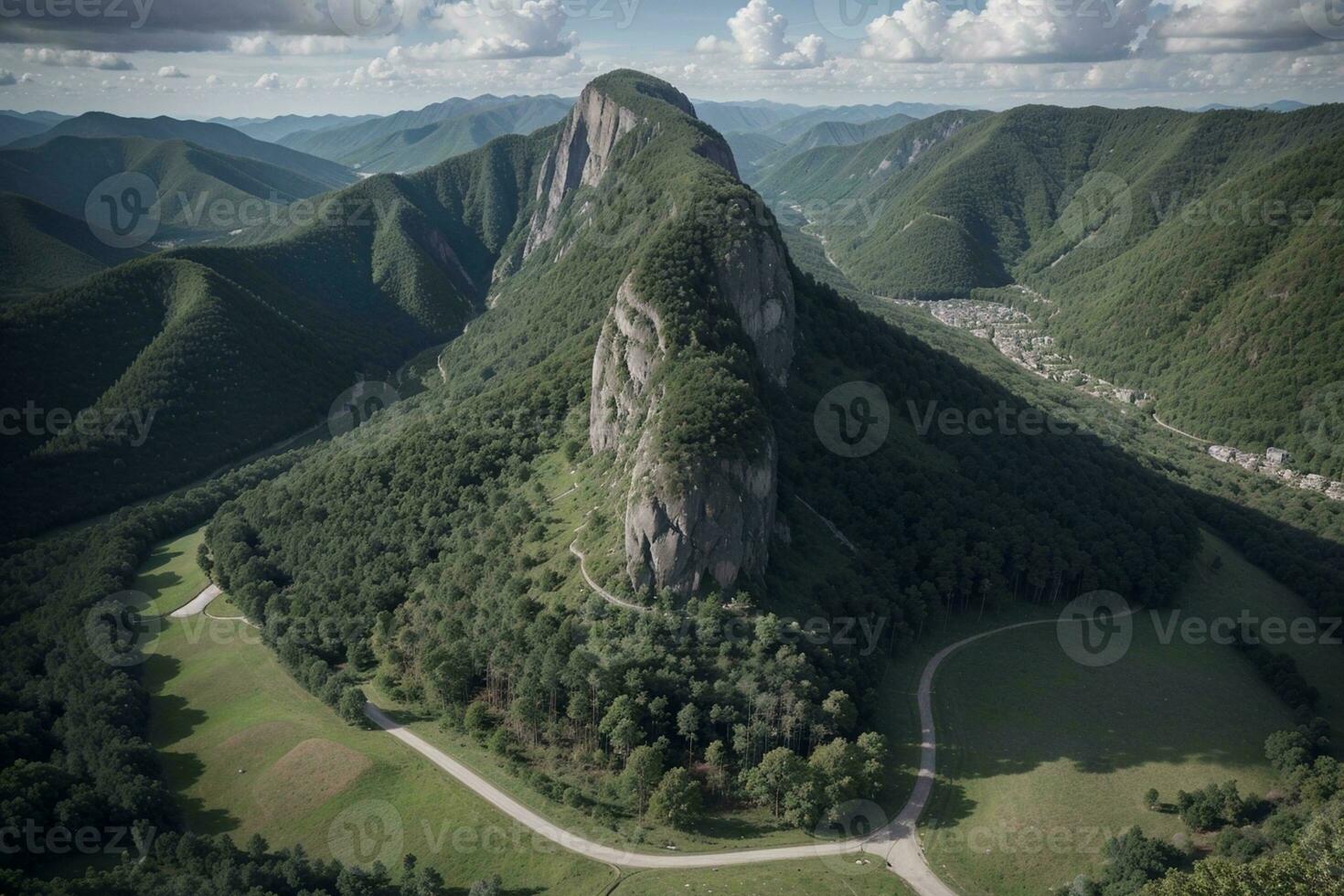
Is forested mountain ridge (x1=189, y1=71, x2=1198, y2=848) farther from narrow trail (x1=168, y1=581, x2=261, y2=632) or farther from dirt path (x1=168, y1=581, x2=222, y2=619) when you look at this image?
dirt path (x1=168, y1=581, x2=222, y2=619)

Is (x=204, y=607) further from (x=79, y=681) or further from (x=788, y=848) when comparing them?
(x=788, y=848)

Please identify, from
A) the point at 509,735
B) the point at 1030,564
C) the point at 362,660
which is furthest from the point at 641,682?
the point at 1030,564

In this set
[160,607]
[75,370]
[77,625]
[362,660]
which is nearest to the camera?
[362,660]

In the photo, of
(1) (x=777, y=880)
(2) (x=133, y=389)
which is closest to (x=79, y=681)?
(1) (x=777, y=880)

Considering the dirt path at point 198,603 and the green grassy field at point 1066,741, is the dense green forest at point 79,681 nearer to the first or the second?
the dirt path at point 198,603

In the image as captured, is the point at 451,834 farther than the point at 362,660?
No

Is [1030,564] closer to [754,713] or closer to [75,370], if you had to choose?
[754,713]

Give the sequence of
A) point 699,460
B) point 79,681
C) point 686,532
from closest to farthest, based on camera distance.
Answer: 1. point 686,532
2. point 699,460
3. point 79,681

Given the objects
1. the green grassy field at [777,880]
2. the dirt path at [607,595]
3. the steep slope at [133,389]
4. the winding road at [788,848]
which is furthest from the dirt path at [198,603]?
the green grassy field at [777,880]
